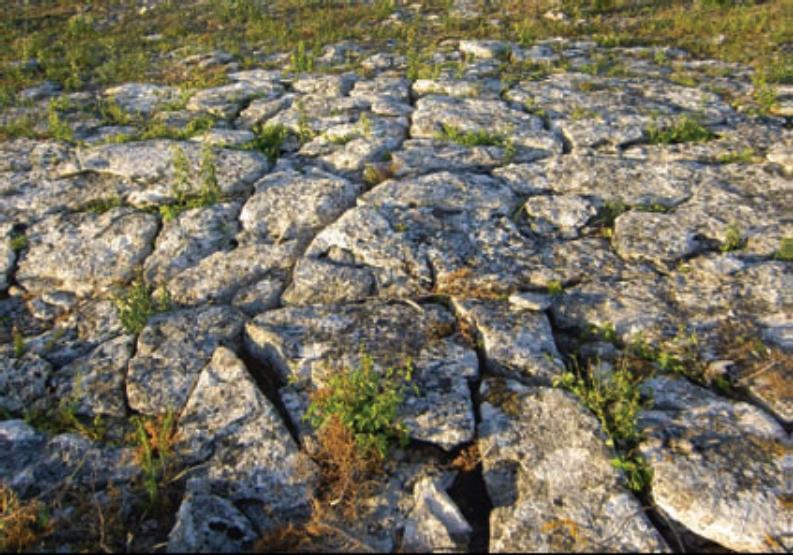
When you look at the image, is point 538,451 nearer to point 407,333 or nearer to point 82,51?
point 407,333

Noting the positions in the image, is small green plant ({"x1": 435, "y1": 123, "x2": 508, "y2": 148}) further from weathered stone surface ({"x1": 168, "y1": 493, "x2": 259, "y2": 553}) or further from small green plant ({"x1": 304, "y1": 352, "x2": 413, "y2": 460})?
weathered stone surface ({"x1": 168, "y1": 493, "x2": 259, "y2": 553})

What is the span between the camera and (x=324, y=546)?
3.33 m

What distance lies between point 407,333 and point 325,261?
1.23 meters

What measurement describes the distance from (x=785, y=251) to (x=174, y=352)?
510 centimetres

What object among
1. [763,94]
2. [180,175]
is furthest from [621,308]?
[763,94]

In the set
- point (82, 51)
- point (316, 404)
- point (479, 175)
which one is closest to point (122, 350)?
point (316, 404)

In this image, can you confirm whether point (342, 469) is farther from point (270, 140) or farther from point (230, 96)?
point (230, 96)

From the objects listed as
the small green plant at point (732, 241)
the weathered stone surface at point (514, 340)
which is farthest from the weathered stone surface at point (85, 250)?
the small green plant at point (732, 241)

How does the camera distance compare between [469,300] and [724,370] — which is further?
[469,300]

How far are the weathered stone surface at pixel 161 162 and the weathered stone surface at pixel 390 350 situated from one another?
2489 mm

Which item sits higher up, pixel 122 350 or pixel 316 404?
pixel 316 404

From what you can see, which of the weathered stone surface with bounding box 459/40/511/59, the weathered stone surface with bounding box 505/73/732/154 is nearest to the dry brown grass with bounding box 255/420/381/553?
the weathered stone surface with bounding box 505/73/732/154

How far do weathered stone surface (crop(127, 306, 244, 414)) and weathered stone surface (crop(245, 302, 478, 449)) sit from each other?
10.2 inches

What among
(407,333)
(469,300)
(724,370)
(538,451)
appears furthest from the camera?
(469,300)
